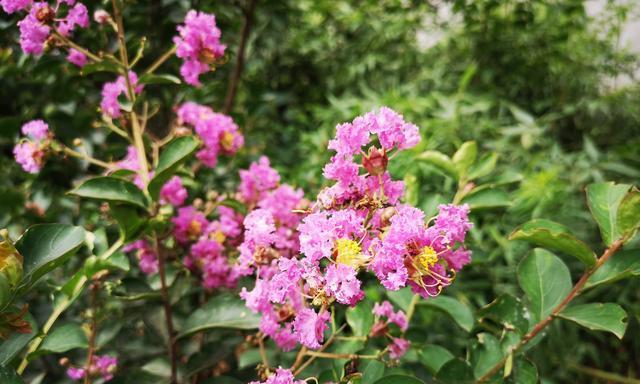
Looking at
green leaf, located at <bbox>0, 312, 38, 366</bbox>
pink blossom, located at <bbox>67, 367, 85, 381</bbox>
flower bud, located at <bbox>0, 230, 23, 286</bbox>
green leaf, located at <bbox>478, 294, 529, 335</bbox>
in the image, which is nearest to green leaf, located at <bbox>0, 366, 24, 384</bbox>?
green leaf, located at <bbox>0, 312, 38, 366</bbox>

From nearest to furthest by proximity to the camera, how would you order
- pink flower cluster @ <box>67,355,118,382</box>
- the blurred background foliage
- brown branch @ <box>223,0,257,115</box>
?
1. pink flower cluster @ <box>67,355,118,382</box>
2. the blurred background foliage
3. brown branch @ <box>223,0,257,115</box>

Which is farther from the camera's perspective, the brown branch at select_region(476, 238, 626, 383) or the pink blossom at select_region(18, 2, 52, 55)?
the pink blossom at select_region(18, 2, 52, 55)

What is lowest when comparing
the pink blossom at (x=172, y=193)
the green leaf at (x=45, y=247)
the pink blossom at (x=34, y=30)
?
the pink blossom at (x=172, y=193)

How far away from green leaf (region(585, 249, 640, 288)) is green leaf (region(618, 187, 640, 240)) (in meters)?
0.03

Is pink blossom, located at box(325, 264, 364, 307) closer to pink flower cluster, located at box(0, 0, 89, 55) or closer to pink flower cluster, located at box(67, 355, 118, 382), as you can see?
pink flower cluster, located at box(67, 355, 118, 382)

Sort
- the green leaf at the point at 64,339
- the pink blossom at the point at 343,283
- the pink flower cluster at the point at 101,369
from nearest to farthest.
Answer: the pink blossom at the point at 343,283, the green leaf at the point at 64,339, the pink flower cluster at the point at 101,369

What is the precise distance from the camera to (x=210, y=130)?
3.48 feet

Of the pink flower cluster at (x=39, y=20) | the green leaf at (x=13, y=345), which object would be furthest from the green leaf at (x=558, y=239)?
the pink flower cluster at (x=39, y=20)

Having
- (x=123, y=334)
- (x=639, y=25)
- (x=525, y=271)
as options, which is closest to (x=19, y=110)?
(x=123, y=334)

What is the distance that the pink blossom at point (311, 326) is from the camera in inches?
24.2

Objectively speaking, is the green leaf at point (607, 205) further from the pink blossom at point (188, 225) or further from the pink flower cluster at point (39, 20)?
the pink flower cluster at point (39, 20)

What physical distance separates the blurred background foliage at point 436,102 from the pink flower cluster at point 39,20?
4cm

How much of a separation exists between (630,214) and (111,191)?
699mm

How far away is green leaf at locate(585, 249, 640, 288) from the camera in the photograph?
70cm
